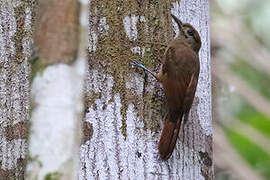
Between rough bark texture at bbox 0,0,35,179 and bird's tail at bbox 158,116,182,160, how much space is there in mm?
535

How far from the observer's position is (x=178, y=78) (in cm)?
285

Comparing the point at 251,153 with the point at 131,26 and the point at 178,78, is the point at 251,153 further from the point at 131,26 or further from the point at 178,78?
the point at 131,26

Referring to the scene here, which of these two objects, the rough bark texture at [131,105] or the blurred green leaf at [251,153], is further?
the blurred green leaf at [251,153]

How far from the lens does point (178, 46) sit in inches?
114

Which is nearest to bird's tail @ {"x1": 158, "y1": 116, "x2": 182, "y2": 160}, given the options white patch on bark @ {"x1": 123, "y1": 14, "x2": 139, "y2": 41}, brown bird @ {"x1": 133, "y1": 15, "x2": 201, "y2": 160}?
brown bird @ {"x1": 133, "y1": 15, "x2": 201, "y2": 160}

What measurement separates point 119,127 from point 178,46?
0.62 m

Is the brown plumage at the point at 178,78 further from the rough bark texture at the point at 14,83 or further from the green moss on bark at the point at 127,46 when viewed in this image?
the rough bark texture at the point at 14,83

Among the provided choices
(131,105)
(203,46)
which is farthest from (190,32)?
(131,105)

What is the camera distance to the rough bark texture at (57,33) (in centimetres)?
141

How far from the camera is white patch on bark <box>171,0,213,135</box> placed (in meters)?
2.74

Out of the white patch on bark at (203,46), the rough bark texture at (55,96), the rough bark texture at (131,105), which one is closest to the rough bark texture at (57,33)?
the rough bark texture at (55,96)

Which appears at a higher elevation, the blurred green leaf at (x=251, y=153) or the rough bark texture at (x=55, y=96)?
the blurred green leaf at (x=251, y=153)

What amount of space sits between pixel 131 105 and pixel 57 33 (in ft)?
3.66

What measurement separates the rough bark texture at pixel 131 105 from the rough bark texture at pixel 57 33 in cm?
100
